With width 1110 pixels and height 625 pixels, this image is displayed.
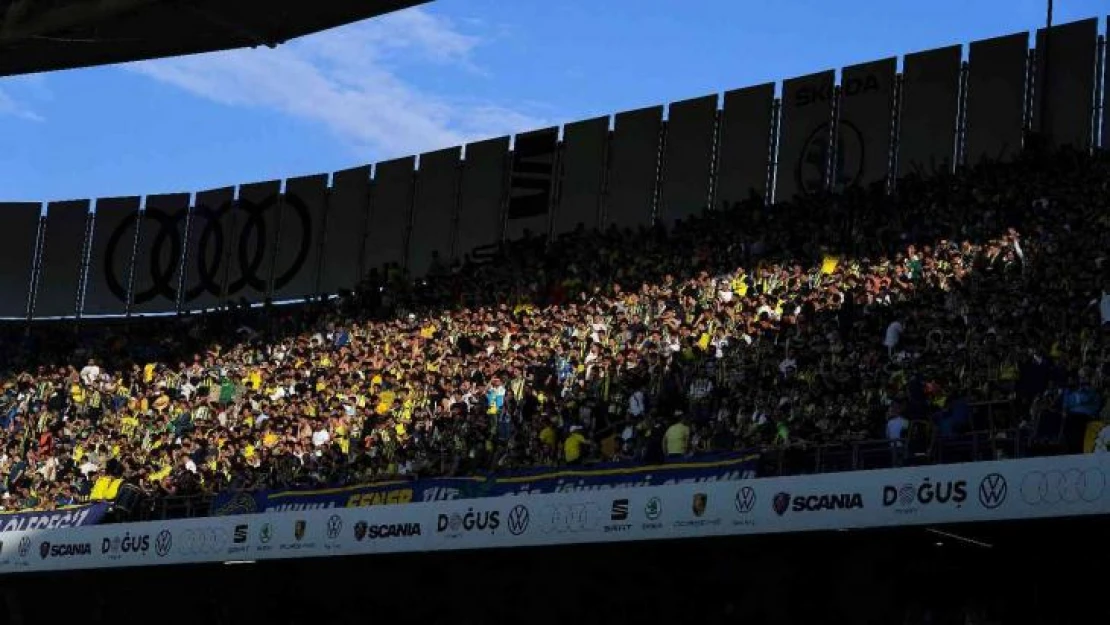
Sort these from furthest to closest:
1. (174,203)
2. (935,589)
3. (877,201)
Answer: (174,203), (877,201), (935,589)

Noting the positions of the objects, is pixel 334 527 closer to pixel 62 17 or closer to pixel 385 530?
pixel 385 530

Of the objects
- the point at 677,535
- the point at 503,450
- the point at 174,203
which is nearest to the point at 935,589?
the point at 677,535

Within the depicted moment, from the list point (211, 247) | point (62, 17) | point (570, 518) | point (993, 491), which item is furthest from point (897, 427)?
point (211, 247)

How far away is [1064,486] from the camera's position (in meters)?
15.8

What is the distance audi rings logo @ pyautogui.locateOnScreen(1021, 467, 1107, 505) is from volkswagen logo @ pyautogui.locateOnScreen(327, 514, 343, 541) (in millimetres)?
10449

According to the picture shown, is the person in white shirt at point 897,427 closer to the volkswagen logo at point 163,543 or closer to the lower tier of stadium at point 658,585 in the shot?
the lower tier of stadium at point 658,585

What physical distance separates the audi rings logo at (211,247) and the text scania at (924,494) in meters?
31.9

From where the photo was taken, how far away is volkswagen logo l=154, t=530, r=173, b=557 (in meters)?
25.4

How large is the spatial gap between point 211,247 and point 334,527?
26914mm

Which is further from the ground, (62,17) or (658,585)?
(62,17)

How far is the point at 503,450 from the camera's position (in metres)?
24.9

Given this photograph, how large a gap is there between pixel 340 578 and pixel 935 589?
10.1 meters

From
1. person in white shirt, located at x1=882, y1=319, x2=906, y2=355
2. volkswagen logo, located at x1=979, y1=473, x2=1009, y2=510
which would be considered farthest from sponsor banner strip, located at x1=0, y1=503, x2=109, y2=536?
volkswagen logo, located at x1=979, y1=473, x2=1009, y2=510

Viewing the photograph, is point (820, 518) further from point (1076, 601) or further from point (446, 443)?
point (446, 443)
